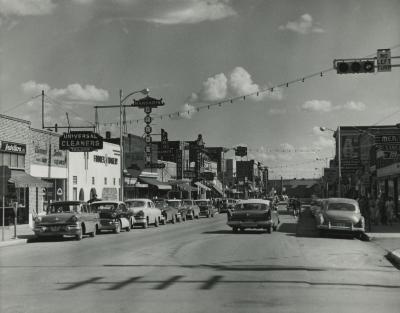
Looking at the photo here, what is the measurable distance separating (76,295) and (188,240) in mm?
11867

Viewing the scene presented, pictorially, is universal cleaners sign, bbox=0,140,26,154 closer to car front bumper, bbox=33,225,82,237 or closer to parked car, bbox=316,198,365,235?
car front bumper, bbox=33,225,82,237

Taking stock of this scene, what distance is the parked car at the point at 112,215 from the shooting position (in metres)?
26.1

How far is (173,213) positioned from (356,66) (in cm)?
2229

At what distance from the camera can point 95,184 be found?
44.5 meters

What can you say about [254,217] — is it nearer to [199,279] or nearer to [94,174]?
[199,279]

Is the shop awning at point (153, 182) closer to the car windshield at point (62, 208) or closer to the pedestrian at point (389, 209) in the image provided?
the pedestrian at point (389, 209)

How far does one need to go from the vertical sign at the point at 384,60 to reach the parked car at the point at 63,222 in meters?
12.3

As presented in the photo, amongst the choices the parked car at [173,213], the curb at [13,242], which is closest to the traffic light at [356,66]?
the curb at [13,242]

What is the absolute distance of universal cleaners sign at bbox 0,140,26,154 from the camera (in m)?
31.3

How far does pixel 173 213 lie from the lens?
37.7m

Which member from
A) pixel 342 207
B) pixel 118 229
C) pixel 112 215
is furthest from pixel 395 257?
pixel 118 229

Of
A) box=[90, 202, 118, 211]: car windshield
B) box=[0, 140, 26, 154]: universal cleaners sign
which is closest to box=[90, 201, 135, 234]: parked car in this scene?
box=[90, 202, 118, 211]: car windshield

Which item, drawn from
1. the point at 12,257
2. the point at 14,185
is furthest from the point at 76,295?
the point at 14,185

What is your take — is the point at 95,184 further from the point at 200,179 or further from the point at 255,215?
the point at 200,179
